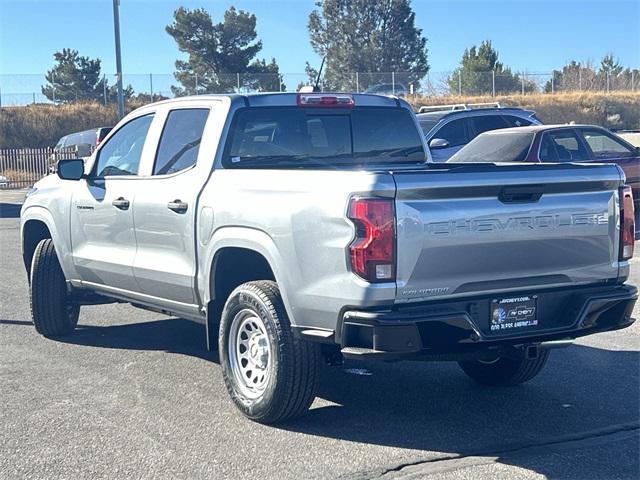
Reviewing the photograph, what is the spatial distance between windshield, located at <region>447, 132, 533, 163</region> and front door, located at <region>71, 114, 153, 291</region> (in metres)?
7.33

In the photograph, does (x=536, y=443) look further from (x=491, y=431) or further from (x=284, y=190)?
(x=284, y=190)

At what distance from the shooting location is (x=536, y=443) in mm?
5121

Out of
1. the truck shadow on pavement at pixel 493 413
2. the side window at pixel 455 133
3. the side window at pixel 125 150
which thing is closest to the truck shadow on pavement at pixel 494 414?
the truck shadow on pavement at pixel 493 413

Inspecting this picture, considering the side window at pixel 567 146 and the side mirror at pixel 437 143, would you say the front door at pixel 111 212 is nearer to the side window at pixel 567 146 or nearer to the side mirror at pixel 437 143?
the side mirror at pixel 437 143

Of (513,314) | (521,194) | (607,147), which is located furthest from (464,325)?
(607,147)

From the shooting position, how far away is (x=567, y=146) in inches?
559

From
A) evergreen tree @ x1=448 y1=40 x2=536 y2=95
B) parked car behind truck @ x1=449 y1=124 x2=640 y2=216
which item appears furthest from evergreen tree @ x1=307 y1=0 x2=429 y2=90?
parked car behind truck @ x1=449 y1=124 x2=640 y2=216

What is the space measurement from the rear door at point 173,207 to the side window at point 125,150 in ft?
1.05

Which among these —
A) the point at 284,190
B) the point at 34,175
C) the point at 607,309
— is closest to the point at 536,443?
the point at 607,309

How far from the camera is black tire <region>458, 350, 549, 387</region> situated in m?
6.11

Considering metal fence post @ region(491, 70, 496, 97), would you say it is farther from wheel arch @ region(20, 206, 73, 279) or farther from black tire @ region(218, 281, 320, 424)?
black tire @ region(218, 281, 320, 424)

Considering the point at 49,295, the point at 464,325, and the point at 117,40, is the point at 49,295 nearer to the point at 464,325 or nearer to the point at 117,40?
the point at 464,325

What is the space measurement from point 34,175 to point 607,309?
29.2 meters

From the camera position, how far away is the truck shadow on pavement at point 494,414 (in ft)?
16.1
